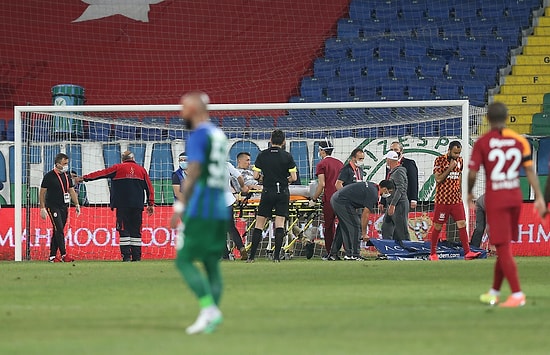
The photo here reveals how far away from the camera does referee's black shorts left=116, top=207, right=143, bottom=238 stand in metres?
20.6

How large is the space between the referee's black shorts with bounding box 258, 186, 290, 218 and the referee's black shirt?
11 centimetres

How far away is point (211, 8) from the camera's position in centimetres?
3291

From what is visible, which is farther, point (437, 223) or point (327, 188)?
point (327, 188)

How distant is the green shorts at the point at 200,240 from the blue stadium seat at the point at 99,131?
15.9m

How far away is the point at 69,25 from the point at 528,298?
79.1 ft

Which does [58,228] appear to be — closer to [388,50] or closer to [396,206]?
[396,206]

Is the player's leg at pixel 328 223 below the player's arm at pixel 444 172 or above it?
below

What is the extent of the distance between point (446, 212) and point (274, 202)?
3.05 meters

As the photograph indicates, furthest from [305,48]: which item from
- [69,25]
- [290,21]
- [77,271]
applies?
[77,271]

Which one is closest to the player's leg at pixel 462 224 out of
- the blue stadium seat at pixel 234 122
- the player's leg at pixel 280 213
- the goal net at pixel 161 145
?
the goal net at pixel 161 145

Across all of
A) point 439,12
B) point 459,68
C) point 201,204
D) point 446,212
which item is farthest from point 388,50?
point 201,204

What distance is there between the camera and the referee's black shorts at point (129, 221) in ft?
67.5

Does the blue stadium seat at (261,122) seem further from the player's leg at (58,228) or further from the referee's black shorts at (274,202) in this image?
the referee's black shorts at (274,202)

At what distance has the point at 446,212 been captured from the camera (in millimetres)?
19562
